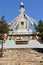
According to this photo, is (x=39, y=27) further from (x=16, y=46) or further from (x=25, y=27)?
(x=16, y=46)

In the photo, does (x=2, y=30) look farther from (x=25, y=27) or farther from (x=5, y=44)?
(x=5, y=44)

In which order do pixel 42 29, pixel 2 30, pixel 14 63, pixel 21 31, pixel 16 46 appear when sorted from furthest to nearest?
pixel 21 31 < pixel 2 30 < pixel 42 29 < pixel 16 46 < pixel 14 63

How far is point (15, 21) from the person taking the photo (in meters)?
50.3

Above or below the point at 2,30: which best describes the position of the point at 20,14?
above

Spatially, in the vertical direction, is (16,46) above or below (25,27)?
below

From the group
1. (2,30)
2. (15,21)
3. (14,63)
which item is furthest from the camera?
(15,21)

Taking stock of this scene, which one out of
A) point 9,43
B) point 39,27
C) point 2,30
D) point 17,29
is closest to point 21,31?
point 17,29

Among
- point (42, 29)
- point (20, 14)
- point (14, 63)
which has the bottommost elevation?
point (14, 63)

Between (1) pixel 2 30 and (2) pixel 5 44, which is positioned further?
(1) pixel 2 30

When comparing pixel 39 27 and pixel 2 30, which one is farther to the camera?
pixel 2 30

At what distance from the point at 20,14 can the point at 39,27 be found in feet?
42.8

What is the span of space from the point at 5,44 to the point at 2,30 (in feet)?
61.0

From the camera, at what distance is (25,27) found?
162 ft

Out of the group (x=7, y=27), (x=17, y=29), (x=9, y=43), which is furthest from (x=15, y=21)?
(x=9, y=43)
